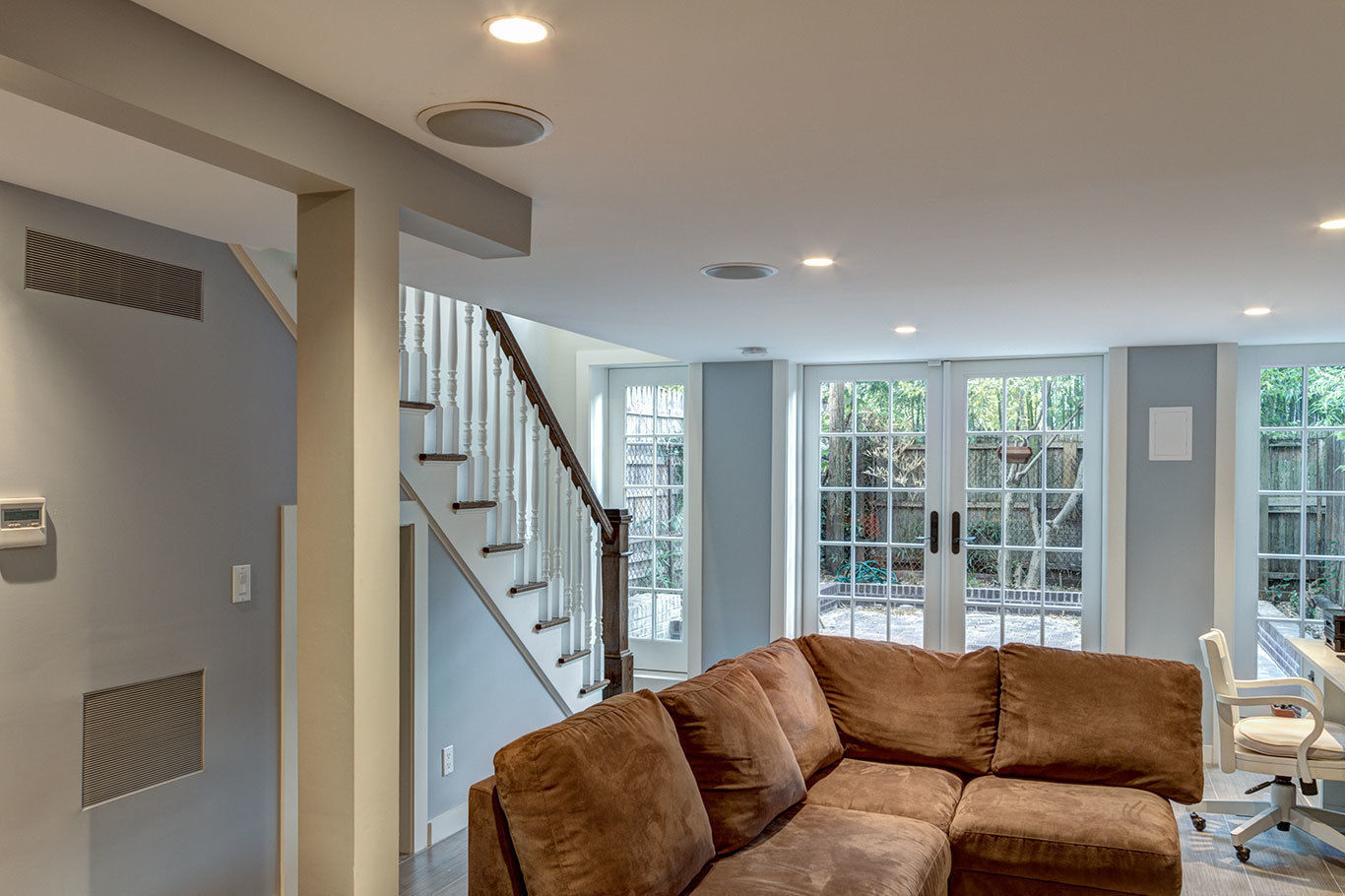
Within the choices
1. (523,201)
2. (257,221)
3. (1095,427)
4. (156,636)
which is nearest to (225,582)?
(156,636)

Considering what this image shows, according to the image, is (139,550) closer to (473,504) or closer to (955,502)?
(473,504)

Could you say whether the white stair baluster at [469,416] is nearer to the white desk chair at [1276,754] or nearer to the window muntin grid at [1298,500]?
the white desk chair at [1276,754]

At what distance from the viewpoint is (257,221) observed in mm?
2697

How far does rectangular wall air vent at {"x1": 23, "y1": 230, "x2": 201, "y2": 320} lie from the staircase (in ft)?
2.96

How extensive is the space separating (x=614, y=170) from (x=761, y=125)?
44 centimetres

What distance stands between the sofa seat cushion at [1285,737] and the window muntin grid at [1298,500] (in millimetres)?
1242

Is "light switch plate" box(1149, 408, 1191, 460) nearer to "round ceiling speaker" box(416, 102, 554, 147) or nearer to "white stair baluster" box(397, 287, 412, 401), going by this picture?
"white stair baluster" box(397, 287, 412, 401)

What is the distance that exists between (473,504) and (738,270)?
1.63m

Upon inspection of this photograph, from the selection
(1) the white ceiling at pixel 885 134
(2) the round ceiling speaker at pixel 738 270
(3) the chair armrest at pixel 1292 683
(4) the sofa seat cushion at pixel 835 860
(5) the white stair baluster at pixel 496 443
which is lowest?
(4) the sofa seat cushion at pixel 835 860

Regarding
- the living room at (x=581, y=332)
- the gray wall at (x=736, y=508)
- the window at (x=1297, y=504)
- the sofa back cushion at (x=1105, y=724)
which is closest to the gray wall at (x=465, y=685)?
the living room at (x=581, y=332)

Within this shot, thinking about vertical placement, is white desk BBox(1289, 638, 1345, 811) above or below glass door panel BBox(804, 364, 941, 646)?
below

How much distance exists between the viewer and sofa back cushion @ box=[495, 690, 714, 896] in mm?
2109

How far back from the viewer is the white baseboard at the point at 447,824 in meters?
4.03

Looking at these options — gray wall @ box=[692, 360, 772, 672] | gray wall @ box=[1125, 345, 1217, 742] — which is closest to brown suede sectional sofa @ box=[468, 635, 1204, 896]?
gray wall @ box=[1125, 345, 1217, 742]
